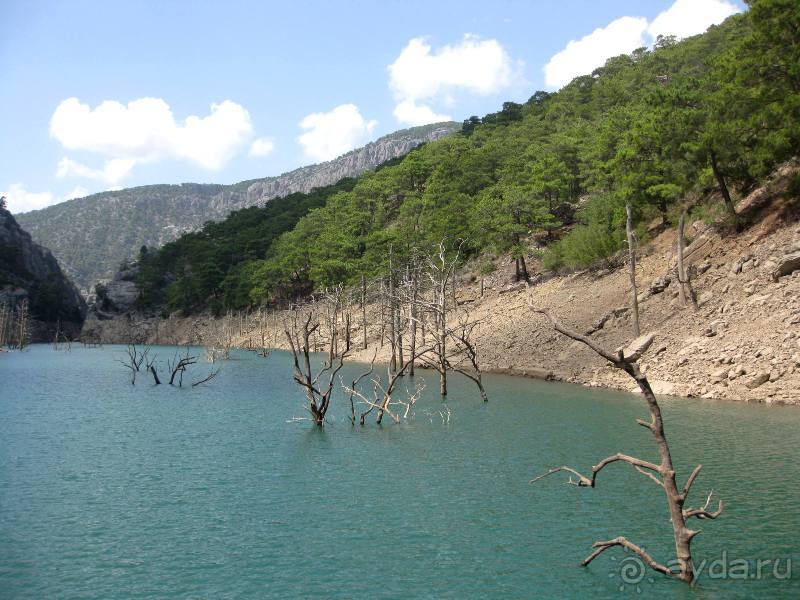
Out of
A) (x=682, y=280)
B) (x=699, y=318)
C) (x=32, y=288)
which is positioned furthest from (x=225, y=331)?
(x=699, y=318)

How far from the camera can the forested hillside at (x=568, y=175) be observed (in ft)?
116

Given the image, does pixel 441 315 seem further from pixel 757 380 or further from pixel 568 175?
pixel 568 175

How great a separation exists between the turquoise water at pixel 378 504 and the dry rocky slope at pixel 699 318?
2.41 m

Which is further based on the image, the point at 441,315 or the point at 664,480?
the point at 441,315

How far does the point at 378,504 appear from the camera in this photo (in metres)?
15.0

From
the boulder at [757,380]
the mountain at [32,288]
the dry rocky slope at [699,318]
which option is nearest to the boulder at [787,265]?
the dry rocky slope at [699,318]

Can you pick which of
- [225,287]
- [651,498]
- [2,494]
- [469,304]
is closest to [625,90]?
[469,304]

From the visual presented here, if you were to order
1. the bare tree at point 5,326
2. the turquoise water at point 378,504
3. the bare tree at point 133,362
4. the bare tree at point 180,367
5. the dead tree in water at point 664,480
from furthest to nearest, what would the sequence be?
1. the bare tree at point 5,326
2. the bare tree at point 133,362
3. the bare tree at point 180,367
4. the turquoise water at point 378,504
5. the dead tree in water at point 664,480

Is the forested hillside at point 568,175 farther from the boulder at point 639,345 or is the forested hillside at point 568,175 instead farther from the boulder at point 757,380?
the boulder at point 639,345

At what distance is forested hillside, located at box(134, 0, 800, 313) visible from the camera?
35438mm

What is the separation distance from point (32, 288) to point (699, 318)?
125570 mm

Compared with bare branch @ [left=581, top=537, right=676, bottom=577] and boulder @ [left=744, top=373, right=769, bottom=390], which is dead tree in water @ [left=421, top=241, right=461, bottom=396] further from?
bare branch @ [left=581, top=537, right=676, bottom=577]

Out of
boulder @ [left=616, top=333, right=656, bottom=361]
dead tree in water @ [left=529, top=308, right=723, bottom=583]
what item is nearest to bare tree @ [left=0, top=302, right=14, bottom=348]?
dead tree in water @ [left=529, top=308, right=723, bottom=583]

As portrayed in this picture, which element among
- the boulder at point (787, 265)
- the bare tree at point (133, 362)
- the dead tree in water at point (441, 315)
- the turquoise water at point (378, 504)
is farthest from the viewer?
the bare tree at point (133, 362)
